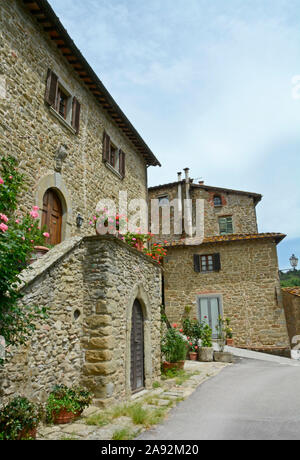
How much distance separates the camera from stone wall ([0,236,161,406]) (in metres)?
4.29

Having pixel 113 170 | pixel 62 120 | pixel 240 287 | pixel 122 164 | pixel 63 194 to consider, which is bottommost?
pixel 240 287

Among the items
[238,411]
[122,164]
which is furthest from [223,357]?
[122,164]

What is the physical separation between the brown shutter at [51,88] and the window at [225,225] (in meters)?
14.0

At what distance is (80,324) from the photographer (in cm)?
547

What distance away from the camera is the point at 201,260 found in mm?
15477

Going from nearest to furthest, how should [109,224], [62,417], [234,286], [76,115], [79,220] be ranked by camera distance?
[62,417] → [109,224] → [79,220] → [76,115] → [234,286]

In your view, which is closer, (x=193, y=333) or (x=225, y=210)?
(x=193, y=333)

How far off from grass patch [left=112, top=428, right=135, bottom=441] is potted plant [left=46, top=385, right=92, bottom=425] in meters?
0.80

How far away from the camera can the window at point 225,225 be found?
19422 mm

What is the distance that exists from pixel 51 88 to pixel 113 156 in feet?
11.8

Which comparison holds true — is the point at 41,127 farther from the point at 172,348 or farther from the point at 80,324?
the point at 172,348

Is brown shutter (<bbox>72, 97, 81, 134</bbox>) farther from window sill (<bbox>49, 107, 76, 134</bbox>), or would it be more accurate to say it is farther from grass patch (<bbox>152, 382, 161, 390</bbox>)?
grass patch (<bbox>152, 382, 161, 390</bbox>)

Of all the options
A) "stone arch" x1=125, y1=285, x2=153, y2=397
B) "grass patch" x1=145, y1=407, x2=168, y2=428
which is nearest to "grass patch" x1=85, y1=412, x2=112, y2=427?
"grass patch" x1=145, y1=407, x2=168, y2=428

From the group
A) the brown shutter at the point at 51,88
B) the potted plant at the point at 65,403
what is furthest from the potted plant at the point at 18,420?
the brown shutter at the point at 51,88
